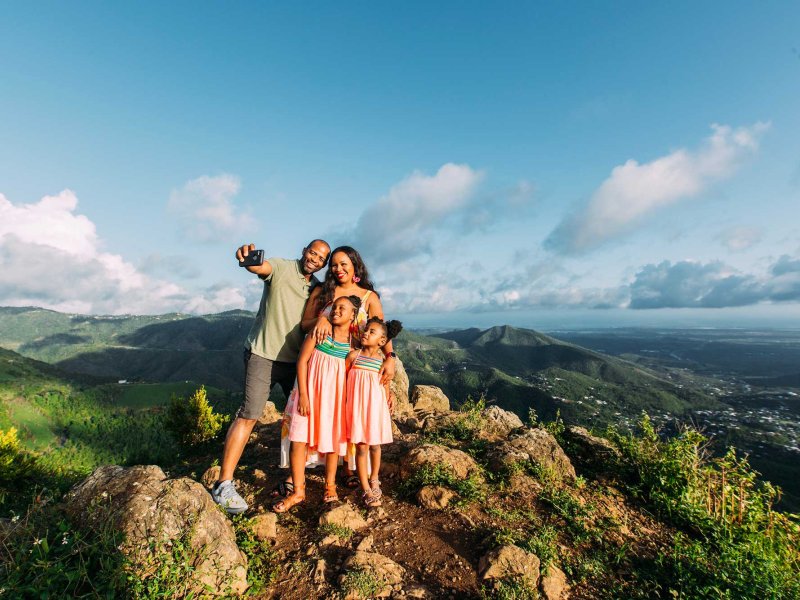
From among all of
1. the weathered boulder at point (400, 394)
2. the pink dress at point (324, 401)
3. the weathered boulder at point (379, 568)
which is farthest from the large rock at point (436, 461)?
the weathered boulder at point (400, 394)

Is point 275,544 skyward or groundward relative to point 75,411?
skyward

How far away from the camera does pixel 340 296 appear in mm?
4879

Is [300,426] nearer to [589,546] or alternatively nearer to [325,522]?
[325,522]

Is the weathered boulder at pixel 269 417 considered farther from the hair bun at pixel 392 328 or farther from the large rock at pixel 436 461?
the hair bun at pixel 392 328

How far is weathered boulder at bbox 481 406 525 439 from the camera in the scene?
26.3 feet

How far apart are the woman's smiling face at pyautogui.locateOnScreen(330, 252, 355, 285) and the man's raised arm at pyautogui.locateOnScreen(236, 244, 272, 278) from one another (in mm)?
846

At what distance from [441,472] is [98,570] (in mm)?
3881

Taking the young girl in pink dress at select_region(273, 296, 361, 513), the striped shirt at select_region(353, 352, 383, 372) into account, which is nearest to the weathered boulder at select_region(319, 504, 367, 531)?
the young girl in pink dress at select_region(273, 296, 361, 513)

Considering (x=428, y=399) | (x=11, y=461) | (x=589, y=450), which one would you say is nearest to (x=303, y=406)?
(x=589, y=450)

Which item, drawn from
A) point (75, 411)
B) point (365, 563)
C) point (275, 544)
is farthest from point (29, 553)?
point (75, 411)

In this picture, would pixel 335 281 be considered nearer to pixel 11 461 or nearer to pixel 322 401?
pixel 322 401

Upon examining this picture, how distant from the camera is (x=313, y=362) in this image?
4.76 meters

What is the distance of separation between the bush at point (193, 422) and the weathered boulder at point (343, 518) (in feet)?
75.7

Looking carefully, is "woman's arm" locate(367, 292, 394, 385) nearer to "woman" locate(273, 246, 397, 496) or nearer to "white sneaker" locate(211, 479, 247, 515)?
"woman" locate(273, 246, 397, 496)
